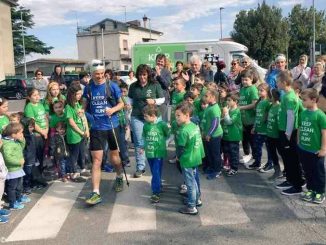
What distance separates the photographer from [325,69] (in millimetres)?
7742

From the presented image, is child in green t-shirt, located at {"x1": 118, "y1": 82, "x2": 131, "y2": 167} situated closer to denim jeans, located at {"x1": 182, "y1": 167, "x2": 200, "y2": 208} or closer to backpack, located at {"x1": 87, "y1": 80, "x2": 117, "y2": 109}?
backpack, located at {"x1": 87, "y1": 80, "x2": 117, "y2": 109}

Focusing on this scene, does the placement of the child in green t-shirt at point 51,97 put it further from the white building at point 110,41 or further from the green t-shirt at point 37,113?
the white building at point 110,41

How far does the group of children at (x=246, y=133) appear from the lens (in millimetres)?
4996

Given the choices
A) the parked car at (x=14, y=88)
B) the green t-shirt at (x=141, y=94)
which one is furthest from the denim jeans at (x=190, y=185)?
the parked car at (x=14, y=88)

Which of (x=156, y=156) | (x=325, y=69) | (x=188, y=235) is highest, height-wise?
(x=325, y=69)

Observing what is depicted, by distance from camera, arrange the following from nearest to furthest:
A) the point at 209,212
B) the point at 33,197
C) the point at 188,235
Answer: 1. the point at 188,235
2. the point at 209,212
3. the point at 33,197

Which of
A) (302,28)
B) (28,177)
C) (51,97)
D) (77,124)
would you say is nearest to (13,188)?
(28,177)

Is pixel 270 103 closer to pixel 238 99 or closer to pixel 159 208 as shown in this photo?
pixel 238 99

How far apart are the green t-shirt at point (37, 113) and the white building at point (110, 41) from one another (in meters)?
57.6

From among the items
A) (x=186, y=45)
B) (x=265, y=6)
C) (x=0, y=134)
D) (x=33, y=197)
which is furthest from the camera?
(x=265, y=6)

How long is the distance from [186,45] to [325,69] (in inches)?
489

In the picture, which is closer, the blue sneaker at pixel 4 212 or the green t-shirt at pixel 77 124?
the blue sneaker at pixel 4 212

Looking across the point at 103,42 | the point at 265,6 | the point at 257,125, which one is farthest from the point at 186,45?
the point at 103,42

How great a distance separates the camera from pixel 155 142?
5.44 m
